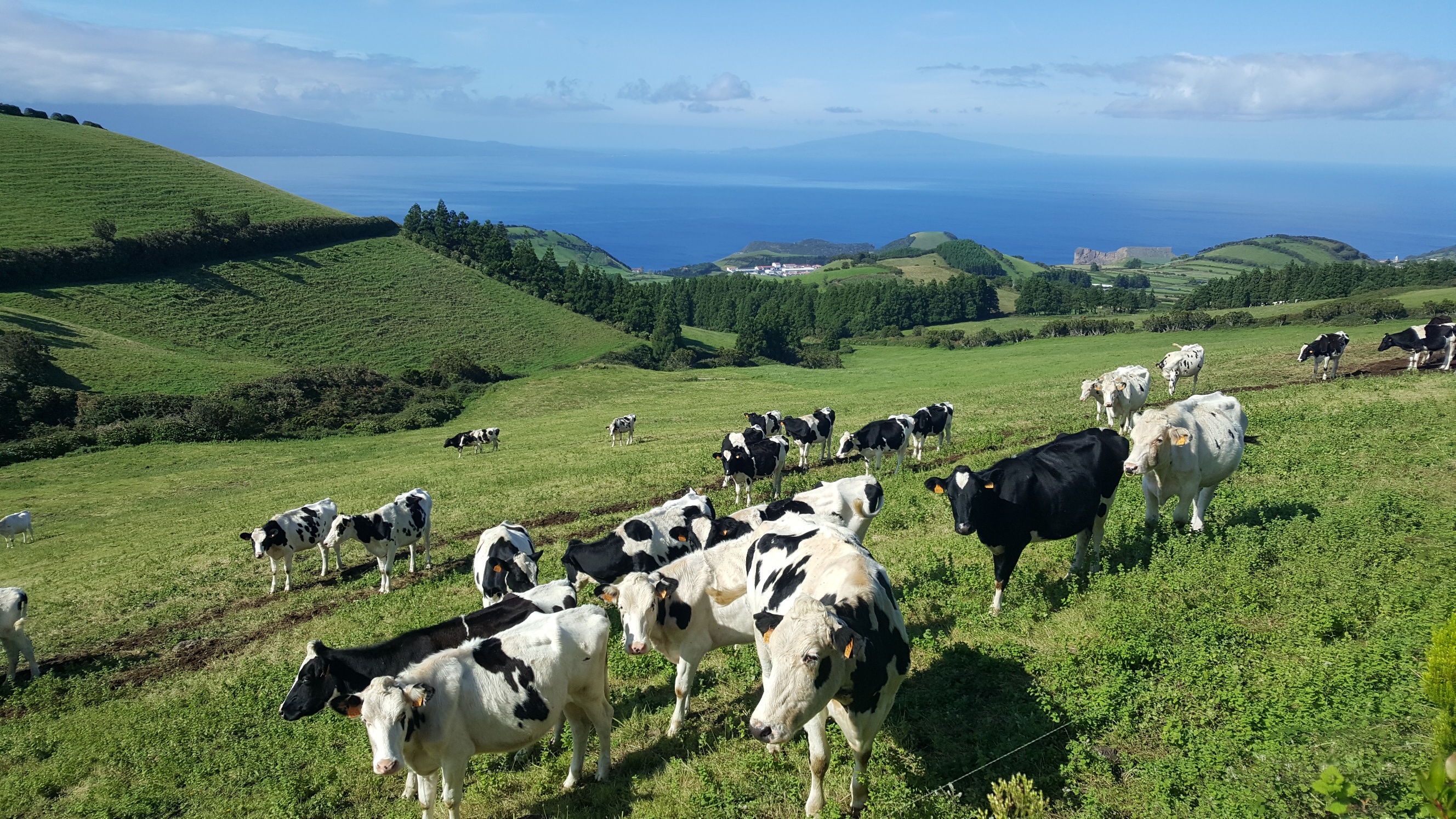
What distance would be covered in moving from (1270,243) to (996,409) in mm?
209178

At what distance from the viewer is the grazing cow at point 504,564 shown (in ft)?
42.1

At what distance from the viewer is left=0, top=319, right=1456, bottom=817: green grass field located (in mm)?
6930

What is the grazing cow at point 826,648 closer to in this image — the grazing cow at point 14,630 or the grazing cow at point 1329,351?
the grazing cow at point 14,630

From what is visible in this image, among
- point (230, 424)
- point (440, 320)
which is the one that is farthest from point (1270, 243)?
point (230, 424)

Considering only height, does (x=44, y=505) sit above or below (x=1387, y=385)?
below

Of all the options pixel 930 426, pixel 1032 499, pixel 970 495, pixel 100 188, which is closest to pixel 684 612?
pixel 970 495

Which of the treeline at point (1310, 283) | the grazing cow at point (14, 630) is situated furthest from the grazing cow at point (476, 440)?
the treeline at point (1310, 283)

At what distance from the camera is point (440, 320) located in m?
75.0

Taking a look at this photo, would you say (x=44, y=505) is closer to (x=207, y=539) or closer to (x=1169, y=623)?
(x=207, y=539)

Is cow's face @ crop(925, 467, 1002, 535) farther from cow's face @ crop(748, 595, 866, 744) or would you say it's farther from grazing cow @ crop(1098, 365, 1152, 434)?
grazing cow @ crop(1098, 365, 1152, 434)

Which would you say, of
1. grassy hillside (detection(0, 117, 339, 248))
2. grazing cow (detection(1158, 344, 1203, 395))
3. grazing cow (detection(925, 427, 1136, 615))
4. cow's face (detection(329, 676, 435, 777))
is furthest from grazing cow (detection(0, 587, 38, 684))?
grassy hillside (detection(0, 117, 339, 248))

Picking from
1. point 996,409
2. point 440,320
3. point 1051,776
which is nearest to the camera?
point 1051,776

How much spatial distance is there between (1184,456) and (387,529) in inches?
616

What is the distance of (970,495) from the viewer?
34.0ft
